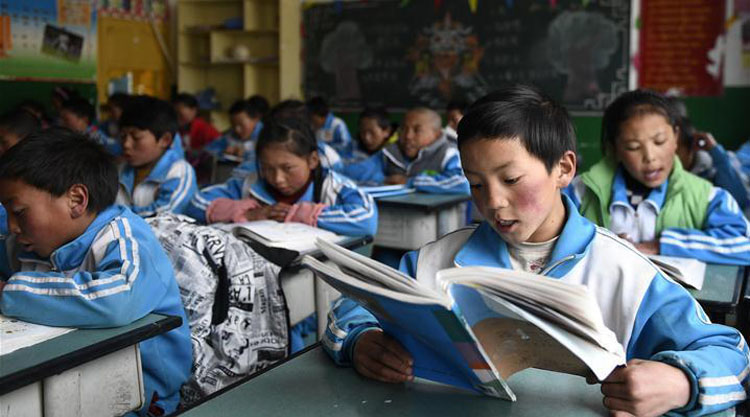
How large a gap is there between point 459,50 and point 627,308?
6096 millimetres

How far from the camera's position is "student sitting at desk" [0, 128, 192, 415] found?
1.37 metres

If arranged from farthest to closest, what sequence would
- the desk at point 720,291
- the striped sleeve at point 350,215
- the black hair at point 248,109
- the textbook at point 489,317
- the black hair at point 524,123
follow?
the black hair at point 248,109 < the striped sleeve at point 350,215 < the desk at point 720,291 < the black hair at point 524,123 < the textbook at point 489,317

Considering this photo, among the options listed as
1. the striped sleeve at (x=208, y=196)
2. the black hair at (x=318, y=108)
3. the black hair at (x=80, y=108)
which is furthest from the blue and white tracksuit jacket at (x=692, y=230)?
the black hair at (x=80, y=108)

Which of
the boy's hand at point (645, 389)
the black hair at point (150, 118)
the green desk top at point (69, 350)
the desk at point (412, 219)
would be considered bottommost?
the desk at point (412, 219)

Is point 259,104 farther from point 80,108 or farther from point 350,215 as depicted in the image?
point 350,215

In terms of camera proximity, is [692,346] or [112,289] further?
[112,289]

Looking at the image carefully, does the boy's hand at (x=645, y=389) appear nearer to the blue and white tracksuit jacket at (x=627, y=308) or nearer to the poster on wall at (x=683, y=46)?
the blue and white tracksuit jacket at (x=627, y=308)

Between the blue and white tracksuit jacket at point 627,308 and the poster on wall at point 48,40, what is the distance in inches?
254

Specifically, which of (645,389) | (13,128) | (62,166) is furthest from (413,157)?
(645,389)

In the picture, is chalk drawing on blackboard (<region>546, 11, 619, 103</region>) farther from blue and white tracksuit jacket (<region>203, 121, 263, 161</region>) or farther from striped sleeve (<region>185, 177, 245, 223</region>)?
striped sleeve (<region>185, 177, 245, 223</region>)

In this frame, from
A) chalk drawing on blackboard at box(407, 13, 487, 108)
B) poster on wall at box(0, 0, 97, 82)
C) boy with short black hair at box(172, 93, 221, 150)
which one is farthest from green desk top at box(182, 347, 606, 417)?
poster on wall at box(0, 0, 97, 82)

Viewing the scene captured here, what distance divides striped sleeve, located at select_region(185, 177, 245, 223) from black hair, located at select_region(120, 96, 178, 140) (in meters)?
0.39

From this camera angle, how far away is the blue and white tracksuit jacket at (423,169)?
13.0ft

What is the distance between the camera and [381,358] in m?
1.05
